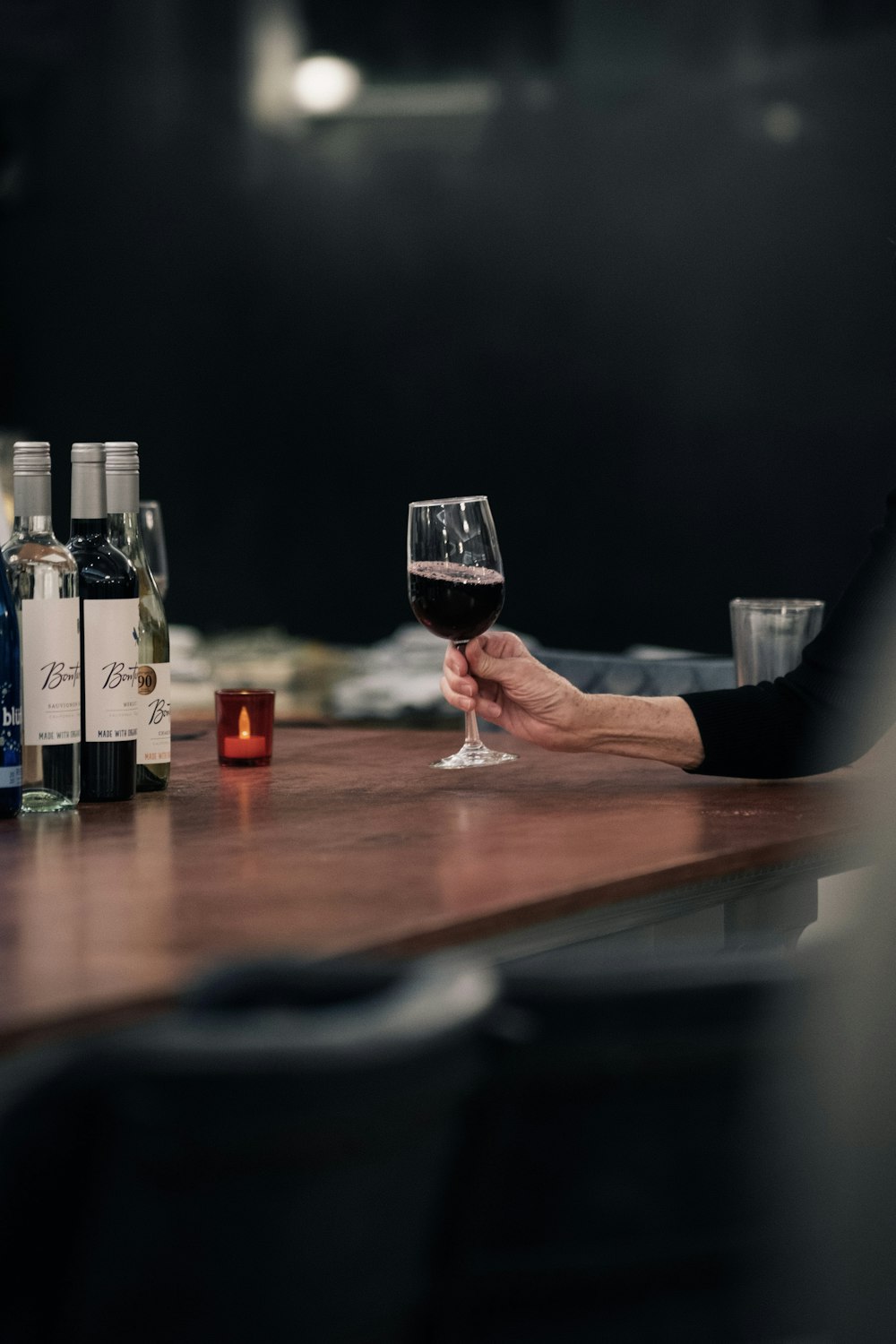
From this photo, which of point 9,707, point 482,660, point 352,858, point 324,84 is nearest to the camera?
point 352,858

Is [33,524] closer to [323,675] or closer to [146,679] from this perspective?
[146,679]

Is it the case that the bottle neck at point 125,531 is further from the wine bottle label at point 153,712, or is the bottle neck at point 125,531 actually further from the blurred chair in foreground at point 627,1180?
the blurred chair in foreground at point 627,1180

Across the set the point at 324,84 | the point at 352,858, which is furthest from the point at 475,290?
the point at 352,858

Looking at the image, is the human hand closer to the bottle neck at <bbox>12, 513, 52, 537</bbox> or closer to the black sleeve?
the black sleeve

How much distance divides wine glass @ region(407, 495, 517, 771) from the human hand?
0.03 metres

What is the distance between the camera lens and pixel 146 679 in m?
1.56

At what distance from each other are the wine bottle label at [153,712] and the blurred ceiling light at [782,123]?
3131 millimetres

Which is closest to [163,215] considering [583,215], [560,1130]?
[583,215]

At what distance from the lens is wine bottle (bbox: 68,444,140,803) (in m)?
1.49

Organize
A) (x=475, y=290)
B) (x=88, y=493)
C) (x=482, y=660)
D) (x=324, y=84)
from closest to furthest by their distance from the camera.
Answer: (x=88, y=493) → (x=482, y=660) → (x=475, y=290) → (x=324, y=84)

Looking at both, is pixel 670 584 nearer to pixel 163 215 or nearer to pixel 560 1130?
pixel 163 215

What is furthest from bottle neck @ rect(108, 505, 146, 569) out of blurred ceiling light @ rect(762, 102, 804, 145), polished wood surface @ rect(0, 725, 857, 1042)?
blurred ceiling light @ rect(762, 102, 804, 145)

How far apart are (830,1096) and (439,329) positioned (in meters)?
4.26

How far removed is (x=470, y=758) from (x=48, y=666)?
53cm
